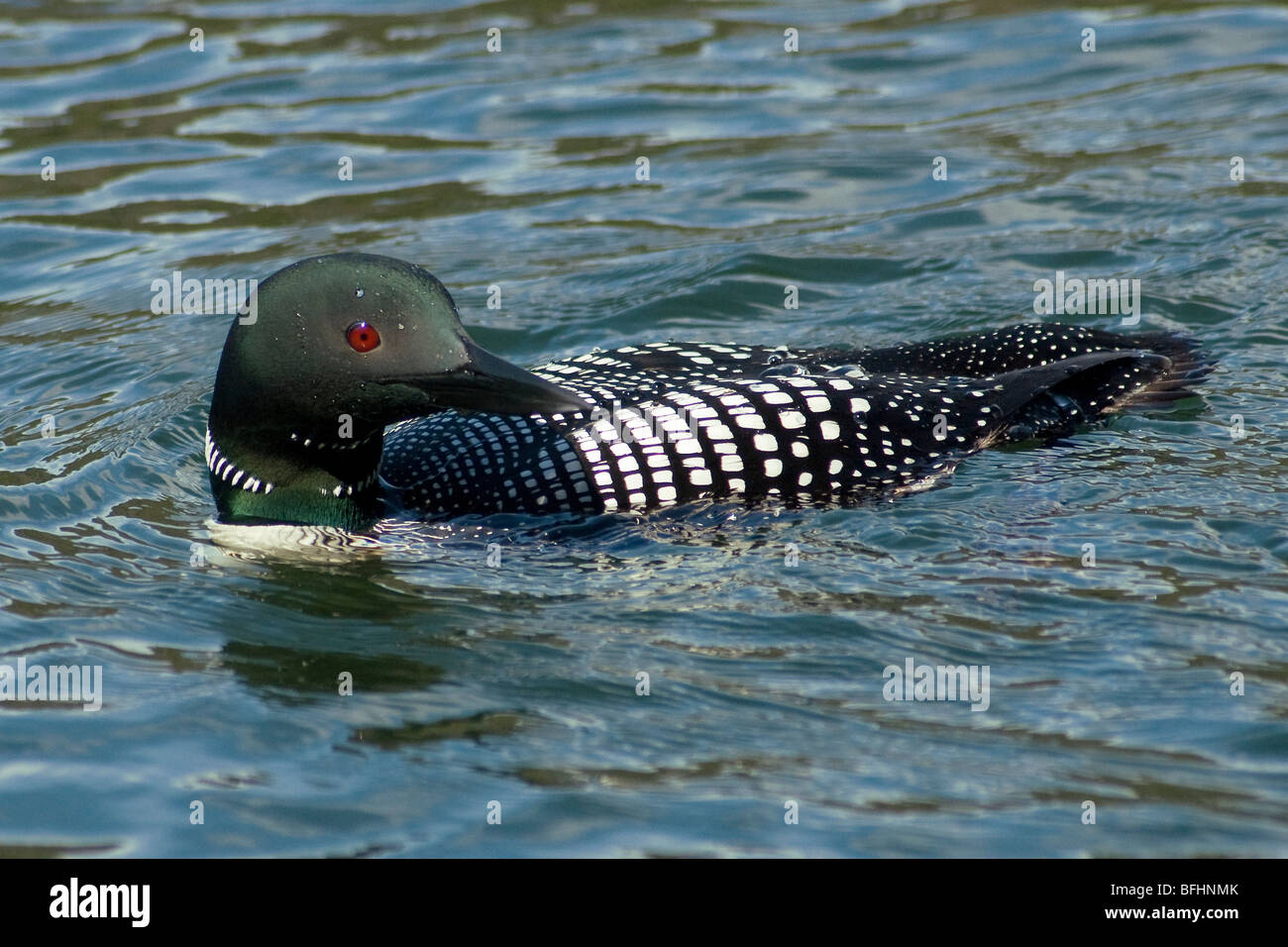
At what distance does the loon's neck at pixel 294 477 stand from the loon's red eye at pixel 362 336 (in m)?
0.35

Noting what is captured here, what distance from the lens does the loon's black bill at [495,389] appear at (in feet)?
14.7

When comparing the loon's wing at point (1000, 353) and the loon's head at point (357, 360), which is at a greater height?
the loon's head at point (357, 360)

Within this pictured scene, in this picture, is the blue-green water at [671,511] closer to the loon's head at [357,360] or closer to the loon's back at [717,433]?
the loon's back at [717,433]

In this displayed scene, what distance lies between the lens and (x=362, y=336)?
4.48m

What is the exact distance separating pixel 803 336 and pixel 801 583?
2.16 metres

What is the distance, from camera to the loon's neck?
15.7ft

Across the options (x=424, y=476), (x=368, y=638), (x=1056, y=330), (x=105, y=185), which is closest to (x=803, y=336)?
(x=1056, y=330)

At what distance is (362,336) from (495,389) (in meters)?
0.39

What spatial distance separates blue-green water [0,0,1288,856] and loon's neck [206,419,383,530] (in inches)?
5.8

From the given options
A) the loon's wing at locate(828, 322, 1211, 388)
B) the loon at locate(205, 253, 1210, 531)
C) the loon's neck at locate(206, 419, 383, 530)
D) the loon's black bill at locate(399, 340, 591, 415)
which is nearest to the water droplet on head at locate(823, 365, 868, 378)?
the loon at locate(205, 253, 1210, 531)

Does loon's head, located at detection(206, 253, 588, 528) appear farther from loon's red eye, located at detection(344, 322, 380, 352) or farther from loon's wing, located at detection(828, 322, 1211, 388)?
loon's wing, located at detection(828, 322, 1211, 388)

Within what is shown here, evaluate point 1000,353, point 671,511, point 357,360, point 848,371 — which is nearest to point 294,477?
point 357,360

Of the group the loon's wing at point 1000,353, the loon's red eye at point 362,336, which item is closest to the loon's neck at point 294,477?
the loon's red eye at point 362,336

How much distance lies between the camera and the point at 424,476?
16.5 ft
